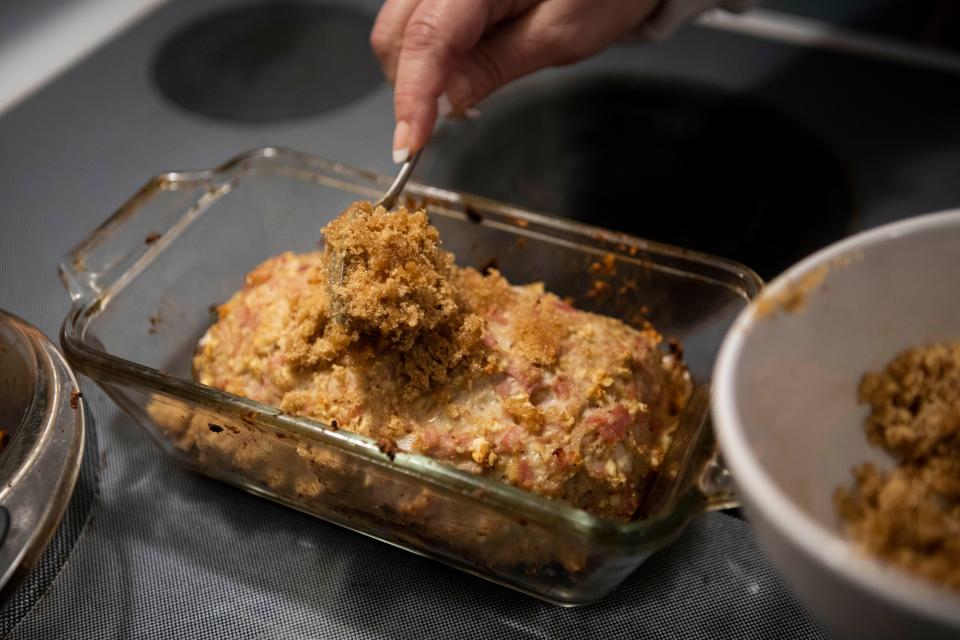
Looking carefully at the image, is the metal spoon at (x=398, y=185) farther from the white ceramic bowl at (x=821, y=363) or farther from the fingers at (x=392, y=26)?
the white ceramic bowl at (x=821, y=363)

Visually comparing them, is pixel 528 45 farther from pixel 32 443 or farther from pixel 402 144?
pixel 32 443

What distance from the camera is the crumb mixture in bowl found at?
94 cm

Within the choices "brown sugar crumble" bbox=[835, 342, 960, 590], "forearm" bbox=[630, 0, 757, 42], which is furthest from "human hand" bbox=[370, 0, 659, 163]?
"brown sugar crumble" bbox=[835, 342, 960, 590]

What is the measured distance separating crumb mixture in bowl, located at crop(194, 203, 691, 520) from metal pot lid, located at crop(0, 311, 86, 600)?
0.21 metres

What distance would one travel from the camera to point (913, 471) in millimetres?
743

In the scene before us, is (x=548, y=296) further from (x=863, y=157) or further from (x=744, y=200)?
(x=863, y=157)

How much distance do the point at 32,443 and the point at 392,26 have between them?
0.87m

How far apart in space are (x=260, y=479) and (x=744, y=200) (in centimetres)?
109

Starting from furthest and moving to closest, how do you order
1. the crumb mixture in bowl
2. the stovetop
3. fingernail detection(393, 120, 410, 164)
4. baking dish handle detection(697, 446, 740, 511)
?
the stovetop
fingernail detection(393, 120, 410, 164)
the crumb mixture in bowl
baking dish handle detection(697, 446, 740, 511)

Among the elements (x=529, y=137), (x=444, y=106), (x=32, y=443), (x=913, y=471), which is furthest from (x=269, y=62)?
(x=913, y=471)

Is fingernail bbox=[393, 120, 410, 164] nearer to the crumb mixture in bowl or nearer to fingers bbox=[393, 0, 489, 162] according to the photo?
fingers bbox=[393, 0, 489, 162]

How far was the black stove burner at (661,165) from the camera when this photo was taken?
4.95 feet

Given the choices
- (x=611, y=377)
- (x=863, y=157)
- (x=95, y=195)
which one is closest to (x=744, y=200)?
(x=863, y=157)

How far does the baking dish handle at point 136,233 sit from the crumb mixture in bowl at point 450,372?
0.29 meters
